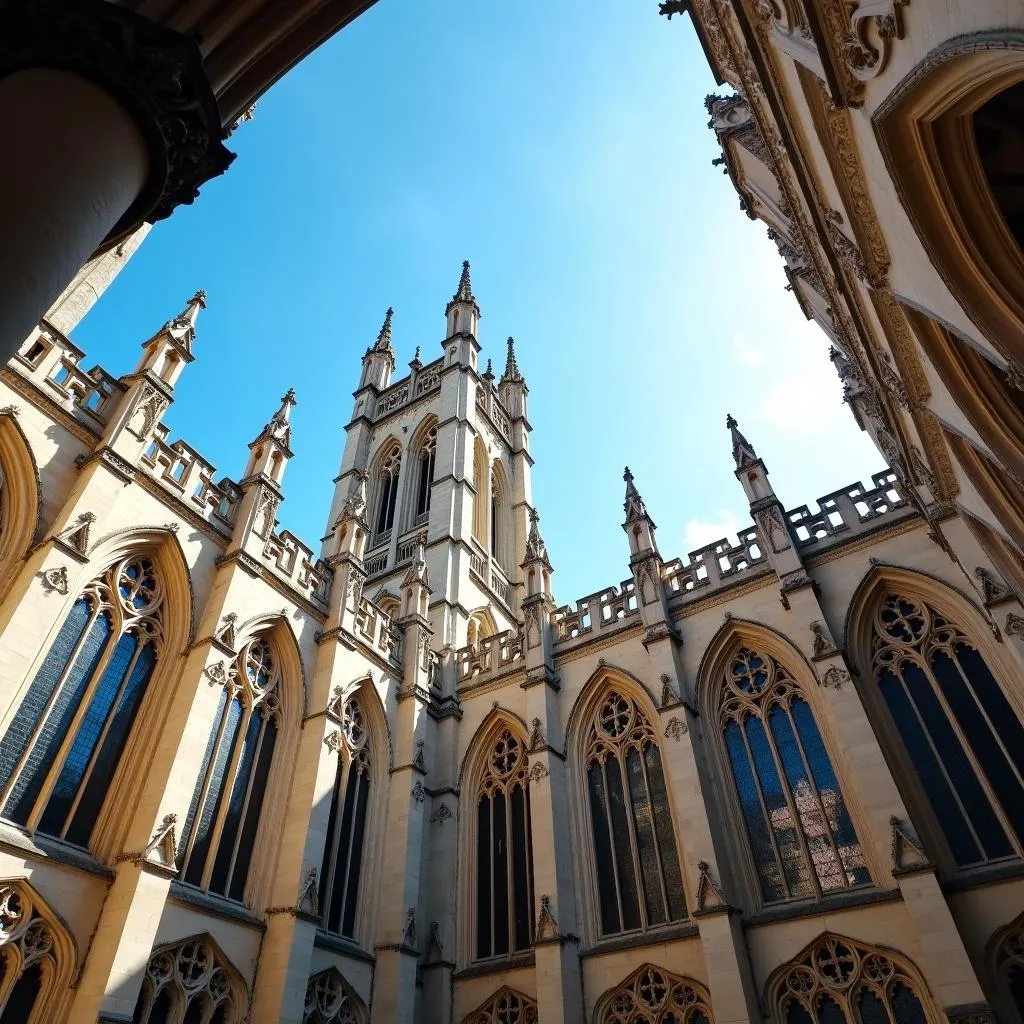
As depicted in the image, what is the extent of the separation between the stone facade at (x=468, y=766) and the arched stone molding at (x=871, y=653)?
0.06 m

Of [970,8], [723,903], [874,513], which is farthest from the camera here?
[874,513]

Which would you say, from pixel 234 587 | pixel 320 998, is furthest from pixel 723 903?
pixel 234 587

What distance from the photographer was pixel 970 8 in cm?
392

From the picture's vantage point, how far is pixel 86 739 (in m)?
11.6

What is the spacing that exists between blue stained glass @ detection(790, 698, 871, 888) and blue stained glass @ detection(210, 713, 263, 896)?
10.9m

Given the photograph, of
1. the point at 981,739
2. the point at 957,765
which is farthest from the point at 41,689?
the point at 981,739

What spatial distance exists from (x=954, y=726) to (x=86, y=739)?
14926mm

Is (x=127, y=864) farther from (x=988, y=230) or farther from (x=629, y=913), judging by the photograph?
(x=988, y=230)

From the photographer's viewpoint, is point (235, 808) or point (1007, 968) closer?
point (1007, 968)

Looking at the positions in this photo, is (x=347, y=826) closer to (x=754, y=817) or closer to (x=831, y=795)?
(x=754, y=817)

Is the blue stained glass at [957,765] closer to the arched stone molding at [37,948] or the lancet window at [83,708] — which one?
the arched stone molding at [37,948]

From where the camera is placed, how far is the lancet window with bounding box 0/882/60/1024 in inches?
368

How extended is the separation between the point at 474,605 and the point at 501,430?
1206 cm

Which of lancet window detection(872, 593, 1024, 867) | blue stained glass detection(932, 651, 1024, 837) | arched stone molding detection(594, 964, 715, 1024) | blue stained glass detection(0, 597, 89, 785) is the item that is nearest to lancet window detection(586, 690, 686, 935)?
arched stone molding detection(594, 964, 715, 1024)
